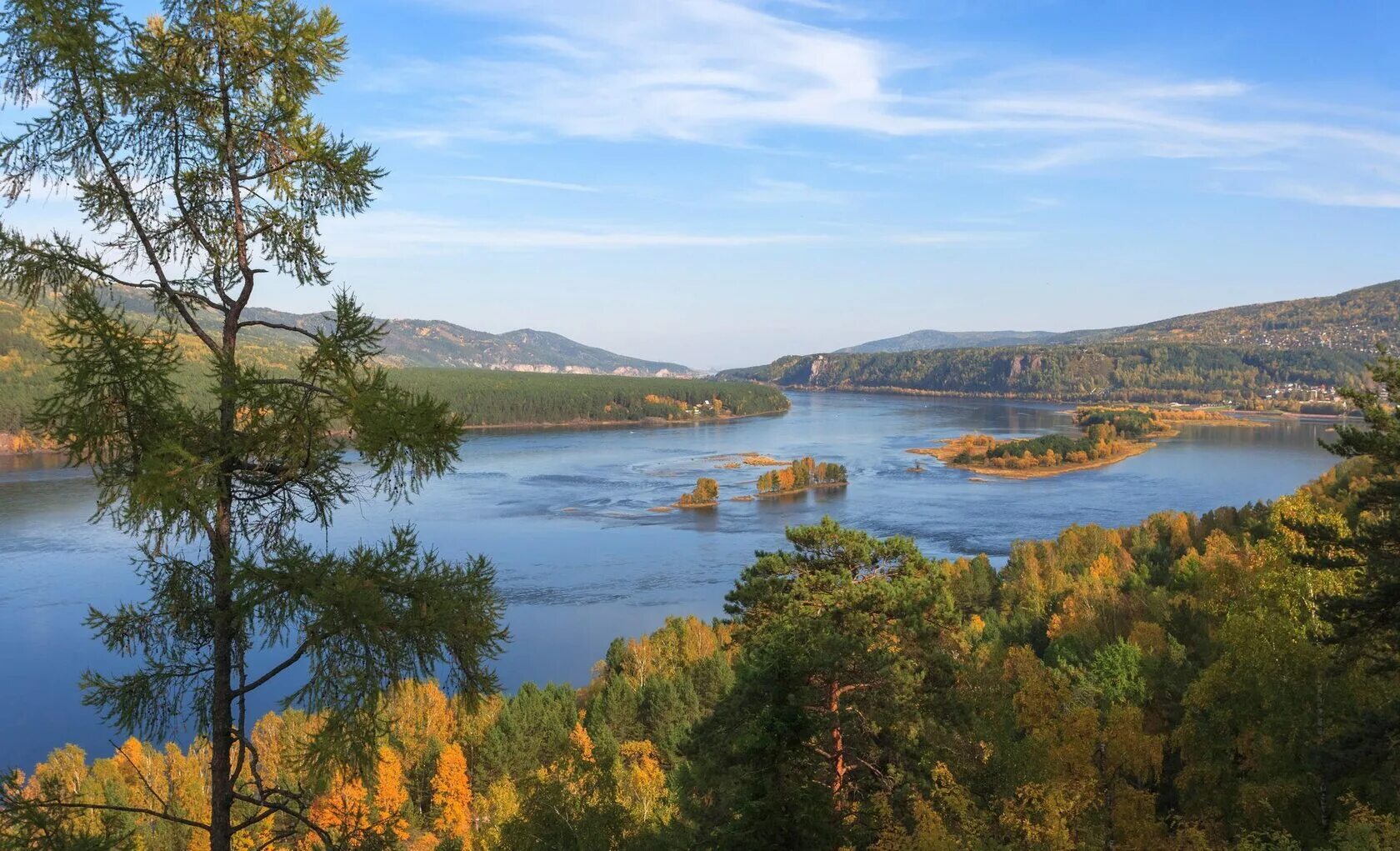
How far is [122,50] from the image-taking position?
14.0 feet

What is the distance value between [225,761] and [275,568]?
0.91 metres

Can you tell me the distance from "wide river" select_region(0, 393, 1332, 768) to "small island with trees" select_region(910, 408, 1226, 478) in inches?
97.3

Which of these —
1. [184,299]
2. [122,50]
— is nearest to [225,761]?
[184,299]

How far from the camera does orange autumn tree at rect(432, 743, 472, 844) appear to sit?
19.9 meters

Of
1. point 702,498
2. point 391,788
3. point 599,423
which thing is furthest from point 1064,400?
point 391,788

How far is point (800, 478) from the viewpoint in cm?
6200

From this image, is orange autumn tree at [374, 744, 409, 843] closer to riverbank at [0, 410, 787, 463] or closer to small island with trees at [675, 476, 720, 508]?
small island with trees at [675, 476, 720, 508]

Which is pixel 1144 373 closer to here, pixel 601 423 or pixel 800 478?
pixel 601 423

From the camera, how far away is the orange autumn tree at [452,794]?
1988 cm

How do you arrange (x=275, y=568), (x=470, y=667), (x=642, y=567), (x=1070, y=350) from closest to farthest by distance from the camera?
(x=275, y=568) → (x=470, y=667) → (x=642, y=567) → (x=1070, y=350)

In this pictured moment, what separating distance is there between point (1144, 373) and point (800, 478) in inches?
5367

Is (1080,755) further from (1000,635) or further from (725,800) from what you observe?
(1000,635)

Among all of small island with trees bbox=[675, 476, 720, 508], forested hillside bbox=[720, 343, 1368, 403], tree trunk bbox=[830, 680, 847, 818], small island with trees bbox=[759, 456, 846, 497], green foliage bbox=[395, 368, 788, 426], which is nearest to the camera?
tree trunk bbox=[830, 680, 847, 818]

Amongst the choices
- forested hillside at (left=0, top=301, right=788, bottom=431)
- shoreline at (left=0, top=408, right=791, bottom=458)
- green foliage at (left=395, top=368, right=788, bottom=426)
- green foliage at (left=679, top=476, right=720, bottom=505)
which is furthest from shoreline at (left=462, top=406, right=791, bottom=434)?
green foliage at (left=679, top=476, right=720, bottom=505)
